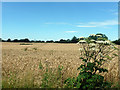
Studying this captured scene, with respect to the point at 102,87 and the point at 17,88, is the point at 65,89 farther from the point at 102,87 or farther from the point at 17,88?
the point at 17,88

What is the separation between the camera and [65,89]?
380 cm

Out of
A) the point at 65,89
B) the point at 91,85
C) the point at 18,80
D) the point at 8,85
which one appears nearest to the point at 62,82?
the point at 65,89

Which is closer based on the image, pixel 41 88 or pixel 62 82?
pixel 41 88

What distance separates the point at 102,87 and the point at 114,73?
96cm

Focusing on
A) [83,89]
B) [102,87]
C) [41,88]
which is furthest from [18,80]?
[102,87]

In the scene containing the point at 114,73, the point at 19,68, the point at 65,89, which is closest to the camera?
the point at 65,89

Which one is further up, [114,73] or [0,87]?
[114,73]

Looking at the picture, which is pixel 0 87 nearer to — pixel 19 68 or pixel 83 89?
pixel 19 68

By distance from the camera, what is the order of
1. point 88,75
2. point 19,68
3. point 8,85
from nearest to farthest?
point 88,75
point 8,85
point 19,68

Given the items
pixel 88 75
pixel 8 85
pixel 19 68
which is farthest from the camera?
pixel 19 68

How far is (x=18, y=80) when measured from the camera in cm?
416

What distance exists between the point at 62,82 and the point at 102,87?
3.93ft

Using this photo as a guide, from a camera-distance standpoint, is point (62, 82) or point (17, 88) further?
point (62, 82)

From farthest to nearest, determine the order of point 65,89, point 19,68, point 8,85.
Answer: point 19,68 → point 8,85 → point 65,89
